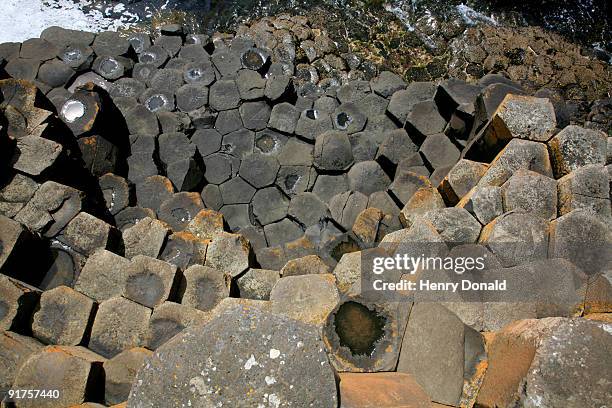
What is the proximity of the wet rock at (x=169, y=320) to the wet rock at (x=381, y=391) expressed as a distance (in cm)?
182

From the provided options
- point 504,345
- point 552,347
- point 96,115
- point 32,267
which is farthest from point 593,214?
point 96,115

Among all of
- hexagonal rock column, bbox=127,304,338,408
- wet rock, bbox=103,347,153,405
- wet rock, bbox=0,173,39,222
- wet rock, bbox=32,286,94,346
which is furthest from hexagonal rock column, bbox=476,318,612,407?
wet rock, bbox=0,173,39,222

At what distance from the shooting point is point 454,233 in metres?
4.78

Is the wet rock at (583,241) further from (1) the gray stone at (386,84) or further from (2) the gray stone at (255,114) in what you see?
(2) the gray stone at (255,114)

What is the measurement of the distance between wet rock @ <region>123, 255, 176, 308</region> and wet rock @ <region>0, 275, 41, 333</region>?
2.67 feet

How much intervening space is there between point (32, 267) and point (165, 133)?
3109 mm

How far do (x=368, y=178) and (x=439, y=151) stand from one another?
991 millimetres

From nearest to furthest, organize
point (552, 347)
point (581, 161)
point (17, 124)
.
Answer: point (552, 347) < point (581, 161) < point (17, 124)

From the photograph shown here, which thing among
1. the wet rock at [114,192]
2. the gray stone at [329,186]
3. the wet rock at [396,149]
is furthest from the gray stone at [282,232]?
the wet rock at [114,192]

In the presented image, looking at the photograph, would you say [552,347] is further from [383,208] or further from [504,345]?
[383,208]

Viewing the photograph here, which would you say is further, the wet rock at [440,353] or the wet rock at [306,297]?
the wet rock at [306,297]

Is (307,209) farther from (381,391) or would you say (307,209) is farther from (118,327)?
(381,391)

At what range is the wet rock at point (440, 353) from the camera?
361cm

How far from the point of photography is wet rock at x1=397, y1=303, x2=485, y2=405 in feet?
11.8
